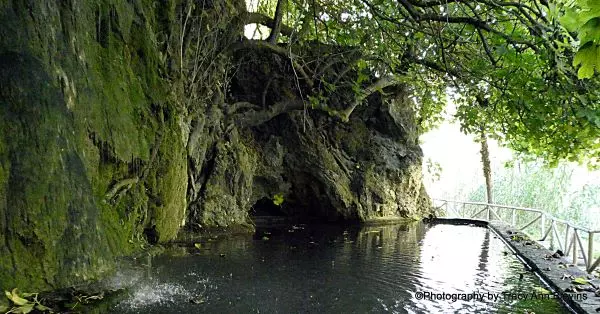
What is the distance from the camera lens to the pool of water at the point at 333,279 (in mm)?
4691

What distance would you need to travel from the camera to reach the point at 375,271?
6.56 metres

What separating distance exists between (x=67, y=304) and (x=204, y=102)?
6.73 meters

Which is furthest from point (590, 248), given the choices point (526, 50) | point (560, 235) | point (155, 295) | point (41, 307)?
point (41, 307)

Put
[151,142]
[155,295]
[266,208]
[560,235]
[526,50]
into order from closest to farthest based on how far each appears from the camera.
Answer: [155,295] → [526,50] → [151,142] → [560,235] → [266,208]

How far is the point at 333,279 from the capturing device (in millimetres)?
5938

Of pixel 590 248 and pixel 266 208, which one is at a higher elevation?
pixel 266 208

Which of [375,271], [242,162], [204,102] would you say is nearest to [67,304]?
[375,271]

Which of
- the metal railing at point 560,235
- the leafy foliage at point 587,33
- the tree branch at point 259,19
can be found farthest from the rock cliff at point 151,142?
the leafy foliage at point 587,33

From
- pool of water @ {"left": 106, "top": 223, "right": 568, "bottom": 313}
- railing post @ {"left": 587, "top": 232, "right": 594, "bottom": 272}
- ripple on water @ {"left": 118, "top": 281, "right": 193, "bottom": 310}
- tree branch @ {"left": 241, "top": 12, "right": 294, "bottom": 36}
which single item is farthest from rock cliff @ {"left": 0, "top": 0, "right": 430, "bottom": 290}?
railing post @ {"left": 587, "top": 232, "right": 594, "bottom": 272}

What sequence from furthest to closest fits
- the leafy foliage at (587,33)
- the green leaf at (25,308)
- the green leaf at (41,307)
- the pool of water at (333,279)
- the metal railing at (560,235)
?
the metal railing at (560,235) → the pool of water at (333,279) → the green leaf at (41,307) → the green leaf at (25,308) → the leafy foliage at (587,33)

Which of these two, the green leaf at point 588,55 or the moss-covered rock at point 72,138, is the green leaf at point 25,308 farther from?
the green leaf at point 588,55

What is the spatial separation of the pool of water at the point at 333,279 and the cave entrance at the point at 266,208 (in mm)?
5793

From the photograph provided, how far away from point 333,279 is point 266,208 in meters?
9.99

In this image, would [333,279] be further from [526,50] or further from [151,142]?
[526,50]
